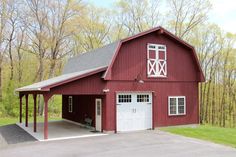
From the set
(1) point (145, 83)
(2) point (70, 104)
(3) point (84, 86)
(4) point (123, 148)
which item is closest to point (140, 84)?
(1) point (145, 83)

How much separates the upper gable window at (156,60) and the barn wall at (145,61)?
23 cm

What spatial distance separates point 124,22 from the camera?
111 feet

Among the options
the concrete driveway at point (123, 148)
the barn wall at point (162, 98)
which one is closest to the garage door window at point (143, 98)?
the barn wall at point (162, 98)

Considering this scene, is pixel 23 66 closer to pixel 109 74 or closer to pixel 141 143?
pixel 109 74

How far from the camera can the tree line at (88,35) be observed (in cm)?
2948

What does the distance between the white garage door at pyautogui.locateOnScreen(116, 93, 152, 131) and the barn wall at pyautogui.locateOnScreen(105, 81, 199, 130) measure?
33 centimetres

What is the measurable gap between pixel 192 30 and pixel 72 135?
23.6 m

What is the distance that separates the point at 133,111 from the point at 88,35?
65.1ft

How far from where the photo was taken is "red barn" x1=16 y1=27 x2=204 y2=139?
14672mm

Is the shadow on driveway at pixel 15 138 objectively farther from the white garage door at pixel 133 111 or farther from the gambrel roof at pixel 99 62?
the white garage door at pixel 133 111

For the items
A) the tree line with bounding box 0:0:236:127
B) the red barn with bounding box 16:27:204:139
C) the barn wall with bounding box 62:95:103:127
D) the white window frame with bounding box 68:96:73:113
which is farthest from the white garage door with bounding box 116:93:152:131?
the tree line with bounding box 0:0:236:127

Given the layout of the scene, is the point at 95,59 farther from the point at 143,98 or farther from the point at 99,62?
the point at 143,98

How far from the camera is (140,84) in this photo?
1574 centimetres

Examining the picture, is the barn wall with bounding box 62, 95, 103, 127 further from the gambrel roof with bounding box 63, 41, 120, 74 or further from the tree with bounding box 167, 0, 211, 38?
the tree with bounding box 167, 0, 211, 38
